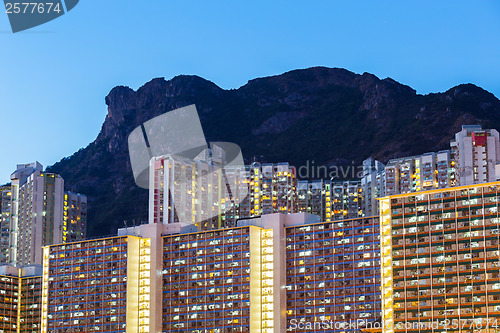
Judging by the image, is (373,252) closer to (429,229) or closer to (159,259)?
(429,229)

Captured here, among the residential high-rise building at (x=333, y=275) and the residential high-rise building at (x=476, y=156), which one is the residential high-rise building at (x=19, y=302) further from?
the residential high-rise building at (x=476, y=156)

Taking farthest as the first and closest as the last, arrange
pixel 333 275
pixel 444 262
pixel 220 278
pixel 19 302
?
pixel 19 302
pixel 220 278
pixel 333 275
pixel 444 262

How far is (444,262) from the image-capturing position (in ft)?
365

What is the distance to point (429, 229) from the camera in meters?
114

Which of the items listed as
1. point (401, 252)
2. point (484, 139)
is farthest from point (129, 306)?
point (484, 139)

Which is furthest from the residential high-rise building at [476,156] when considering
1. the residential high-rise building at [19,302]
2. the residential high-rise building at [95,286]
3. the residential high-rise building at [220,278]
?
→ the residential high-rise building at [19,302]

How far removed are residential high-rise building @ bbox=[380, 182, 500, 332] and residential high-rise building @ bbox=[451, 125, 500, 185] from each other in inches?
3105

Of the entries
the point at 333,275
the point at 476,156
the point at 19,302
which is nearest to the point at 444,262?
the point at 333,275

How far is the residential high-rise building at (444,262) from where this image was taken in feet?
355

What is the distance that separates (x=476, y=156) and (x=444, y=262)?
90265mm

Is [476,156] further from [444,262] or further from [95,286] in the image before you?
[95,286]

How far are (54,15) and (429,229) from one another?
93660mm

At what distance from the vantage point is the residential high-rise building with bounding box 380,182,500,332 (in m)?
108

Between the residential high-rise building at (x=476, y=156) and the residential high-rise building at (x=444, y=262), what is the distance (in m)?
78.9
